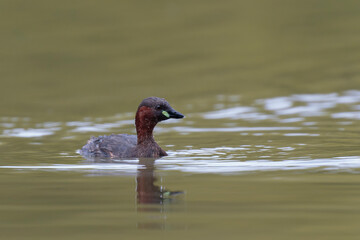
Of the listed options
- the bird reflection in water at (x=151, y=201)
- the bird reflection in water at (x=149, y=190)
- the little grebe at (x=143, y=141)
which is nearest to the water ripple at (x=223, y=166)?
the bird reflection in water at (x=149, y=190)

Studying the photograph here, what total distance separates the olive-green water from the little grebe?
0.37m

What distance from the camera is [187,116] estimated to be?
16.7 metres

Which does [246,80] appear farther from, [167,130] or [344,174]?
[344,174]

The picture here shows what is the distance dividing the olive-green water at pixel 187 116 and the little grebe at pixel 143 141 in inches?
14.6

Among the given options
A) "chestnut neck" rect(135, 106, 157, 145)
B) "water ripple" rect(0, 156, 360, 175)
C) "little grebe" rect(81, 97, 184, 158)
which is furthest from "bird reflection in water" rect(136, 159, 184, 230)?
"chestnut neck" rect(135, 106, 157, 145)

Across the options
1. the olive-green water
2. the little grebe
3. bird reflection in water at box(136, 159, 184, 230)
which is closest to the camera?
bird reflection in water at box(136, 159, 184, 230)

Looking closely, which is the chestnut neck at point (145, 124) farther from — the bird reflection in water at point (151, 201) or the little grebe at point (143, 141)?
the bird reflection in water at point (151, 201)

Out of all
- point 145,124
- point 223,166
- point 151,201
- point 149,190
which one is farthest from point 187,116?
point 151,201

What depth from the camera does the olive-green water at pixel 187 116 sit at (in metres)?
7.21

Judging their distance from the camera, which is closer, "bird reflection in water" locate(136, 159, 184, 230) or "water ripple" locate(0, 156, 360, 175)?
"bird reflection in water" locate(136, 159, 184, 230)

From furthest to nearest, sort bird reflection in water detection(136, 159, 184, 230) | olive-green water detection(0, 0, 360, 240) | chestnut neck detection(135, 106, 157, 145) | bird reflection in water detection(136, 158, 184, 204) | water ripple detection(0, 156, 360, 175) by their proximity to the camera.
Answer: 1. chestnut neck detection(135, 106, 157, 145)
2. water ripple detection(0, 156, 360, 175)
3. bird reflection in water detection(136, 158, 184, 204)
4. olive-green water detection(0, 0, 360, 240)
5. bird reflection in water detection(136, 159, 184, 230)

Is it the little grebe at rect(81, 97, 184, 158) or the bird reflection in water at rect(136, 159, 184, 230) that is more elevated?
the little grebe at rect(81, 97, 184, 158)

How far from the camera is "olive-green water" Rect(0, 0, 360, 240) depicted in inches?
284

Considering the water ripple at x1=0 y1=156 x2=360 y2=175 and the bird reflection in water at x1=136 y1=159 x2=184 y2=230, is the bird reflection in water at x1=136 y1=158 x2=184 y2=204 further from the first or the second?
the water ripple at x1=0 y1=156 x2=360 y2=175
